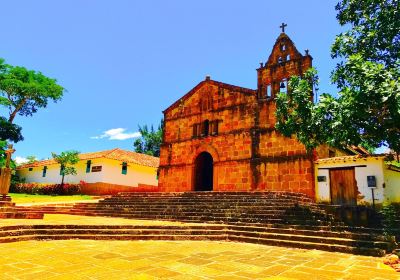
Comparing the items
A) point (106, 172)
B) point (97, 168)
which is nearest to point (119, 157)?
point (106, 172)

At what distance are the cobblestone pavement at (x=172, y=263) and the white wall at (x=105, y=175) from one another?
73.0 ft

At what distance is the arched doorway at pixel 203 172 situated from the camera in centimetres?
2123

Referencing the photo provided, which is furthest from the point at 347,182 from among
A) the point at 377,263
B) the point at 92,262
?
the point at 92,262

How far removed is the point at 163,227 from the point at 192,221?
2.73 metres

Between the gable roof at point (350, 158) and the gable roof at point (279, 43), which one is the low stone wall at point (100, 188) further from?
the gable roof at point (350, 158)

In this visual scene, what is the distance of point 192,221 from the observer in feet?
40.5

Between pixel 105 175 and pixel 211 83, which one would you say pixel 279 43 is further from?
pixel 105 175

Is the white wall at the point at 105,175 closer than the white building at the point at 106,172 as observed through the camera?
No

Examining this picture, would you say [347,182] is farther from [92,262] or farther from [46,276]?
[46,276]

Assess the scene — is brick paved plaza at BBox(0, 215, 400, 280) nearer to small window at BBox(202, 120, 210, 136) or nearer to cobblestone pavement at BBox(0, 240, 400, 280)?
cobblestone pavement at BBox(0, 240, 400, 280)

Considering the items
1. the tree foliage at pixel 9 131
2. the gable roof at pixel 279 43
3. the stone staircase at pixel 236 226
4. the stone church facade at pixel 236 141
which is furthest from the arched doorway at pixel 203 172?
the tree foliage at pixel 9 131

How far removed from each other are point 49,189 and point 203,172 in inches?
690

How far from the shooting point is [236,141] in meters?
19.5

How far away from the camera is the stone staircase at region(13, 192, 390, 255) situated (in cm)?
803
